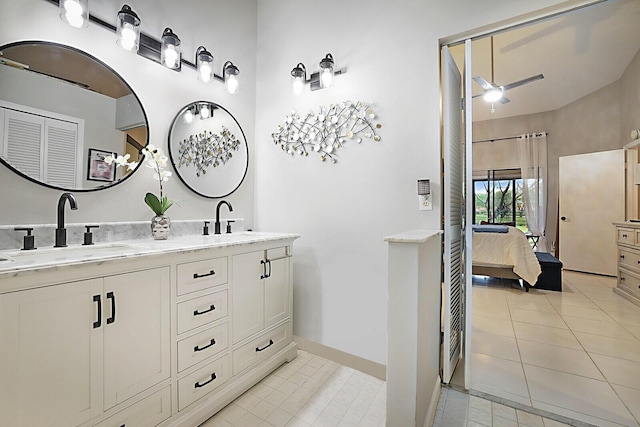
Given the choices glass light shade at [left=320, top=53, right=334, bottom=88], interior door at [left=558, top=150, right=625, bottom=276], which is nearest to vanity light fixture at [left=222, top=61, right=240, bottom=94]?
glass light shade at [left=320, top=53, right=334, bottom=88]

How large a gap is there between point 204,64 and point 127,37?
0.51 m

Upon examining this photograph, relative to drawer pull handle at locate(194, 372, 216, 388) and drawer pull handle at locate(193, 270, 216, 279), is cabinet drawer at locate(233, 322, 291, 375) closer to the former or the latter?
drawer pull handle at locate(194, 372, 216, 388)

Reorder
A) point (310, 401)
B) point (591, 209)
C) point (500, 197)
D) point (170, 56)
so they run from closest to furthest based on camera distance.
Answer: point (310, 401)
point (170, 56)
point (591, 209)
point (500, 197)

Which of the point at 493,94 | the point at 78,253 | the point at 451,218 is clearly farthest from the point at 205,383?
the point at 493,94

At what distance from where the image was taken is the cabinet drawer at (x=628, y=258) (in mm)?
3404

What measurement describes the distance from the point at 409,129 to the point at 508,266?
3.14 meters

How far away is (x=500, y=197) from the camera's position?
6906 mm

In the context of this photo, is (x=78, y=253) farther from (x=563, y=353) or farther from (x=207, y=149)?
(x=563, y=353)

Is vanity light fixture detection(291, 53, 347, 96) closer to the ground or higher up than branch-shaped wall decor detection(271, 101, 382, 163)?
higher up

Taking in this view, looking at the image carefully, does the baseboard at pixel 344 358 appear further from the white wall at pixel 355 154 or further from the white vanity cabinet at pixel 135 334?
the white vanity cabinet at pixel 135 334

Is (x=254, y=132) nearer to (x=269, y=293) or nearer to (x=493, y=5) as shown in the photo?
(x=269, y=293)

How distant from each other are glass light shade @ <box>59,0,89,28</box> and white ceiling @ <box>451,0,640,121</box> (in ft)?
8.29

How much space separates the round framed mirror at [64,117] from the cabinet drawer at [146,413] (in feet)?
3.79

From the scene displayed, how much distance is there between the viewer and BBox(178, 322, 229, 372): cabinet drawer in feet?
4.87
